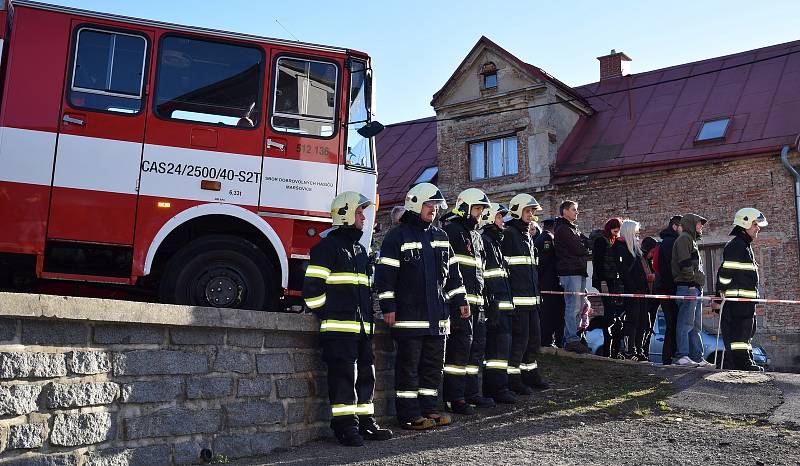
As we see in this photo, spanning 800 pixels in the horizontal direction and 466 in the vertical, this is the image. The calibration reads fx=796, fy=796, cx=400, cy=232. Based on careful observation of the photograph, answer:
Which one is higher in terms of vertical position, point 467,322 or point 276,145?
point 276,145

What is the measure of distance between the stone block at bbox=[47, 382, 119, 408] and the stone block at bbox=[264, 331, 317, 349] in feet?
4.62

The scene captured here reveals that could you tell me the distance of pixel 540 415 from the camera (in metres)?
7.78

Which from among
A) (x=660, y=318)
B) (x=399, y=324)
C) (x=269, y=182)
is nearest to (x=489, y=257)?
(x=399, y=324)

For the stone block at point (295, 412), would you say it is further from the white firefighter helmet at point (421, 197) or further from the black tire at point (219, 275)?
the white firefighter helmet at point (421, 197)

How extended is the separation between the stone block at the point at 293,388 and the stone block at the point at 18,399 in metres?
2.01

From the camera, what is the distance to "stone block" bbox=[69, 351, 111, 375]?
5422 mm

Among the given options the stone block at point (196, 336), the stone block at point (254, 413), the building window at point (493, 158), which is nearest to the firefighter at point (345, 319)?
the stone block at point (254, 413)

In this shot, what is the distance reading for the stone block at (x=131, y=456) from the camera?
5.45m

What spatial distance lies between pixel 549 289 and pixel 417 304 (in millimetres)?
3879

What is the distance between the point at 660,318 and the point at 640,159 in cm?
768

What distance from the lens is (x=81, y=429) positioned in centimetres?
541

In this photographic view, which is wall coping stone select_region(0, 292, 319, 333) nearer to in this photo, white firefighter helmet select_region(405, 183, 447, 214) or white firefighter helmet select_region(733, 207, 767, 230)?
white firefighter helmet select_region(405, 183, 447, 214)

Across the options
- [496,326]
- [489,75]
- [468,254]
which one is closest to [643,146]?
[489,75]

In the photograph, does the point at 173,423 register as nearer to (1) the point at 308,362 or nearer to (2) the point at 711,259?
(1) the point at 308,362
